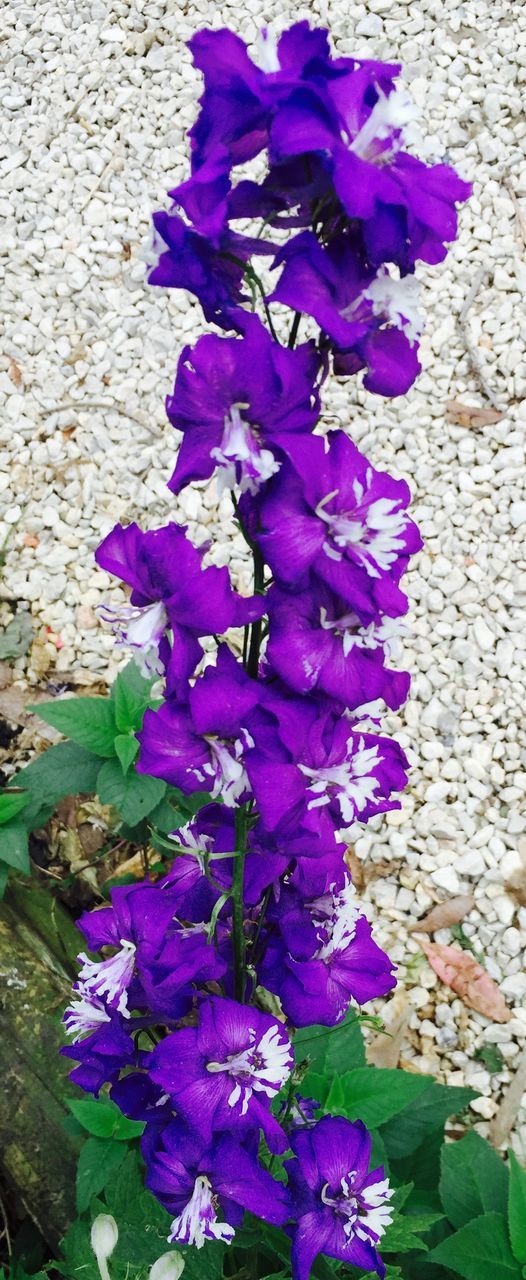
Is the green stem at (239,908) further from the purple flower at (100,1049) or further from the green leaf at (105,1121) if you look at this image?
the green leaf at (105,1121)

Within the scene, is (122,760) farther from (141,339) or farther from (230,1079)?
(141,339)

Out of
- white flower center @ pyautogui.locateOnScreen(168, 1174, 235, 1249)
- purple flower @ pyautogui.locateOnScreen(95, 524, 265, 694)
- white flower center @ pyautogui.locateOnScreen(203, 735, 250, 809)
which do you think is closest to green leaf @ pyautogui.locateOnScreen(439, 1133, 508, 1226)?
white flower center @ pyautogui.locateOnScreen(168, 1174, 235, 1249)

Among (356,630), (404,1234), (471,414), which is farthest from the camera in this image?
(471,414)

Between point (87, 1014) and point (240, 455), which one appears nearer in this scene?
point (240, 455)

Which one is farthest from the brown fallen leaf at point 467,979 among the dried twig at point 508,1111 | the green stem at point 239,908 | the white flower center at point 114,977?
the white flower center at point 114,977

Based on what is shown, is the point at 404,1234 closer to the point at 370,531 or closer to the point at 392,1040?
the point at 392,1040

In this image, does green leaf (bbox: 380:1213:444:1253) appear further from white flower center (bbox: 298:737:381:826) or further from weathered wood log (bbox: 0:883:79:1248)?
white flower center (bbox: 298:737:381:826)

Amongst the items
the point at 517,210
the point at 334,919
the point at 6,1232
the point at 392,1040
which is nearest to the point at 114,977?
the point at 334,919
